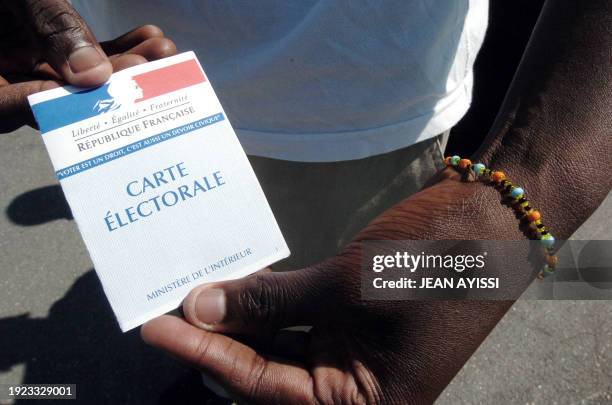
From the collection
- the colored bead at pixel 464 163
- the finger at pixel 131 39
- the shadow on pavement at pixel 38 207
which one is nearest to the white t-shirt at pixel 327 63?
the finger at pixel 131 39

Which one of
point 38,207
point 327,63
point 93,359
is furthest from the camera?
point 38,207

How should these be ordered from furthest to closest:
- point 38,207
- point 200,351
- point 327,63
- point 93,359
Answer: point 38,207 < point 93,359 < point 327,63 < point 200,351

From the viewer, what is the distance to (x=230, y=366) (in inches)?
27.1

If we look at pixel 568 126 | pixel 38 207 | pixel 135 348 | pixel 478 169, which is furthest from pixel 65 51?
pixel 38 207

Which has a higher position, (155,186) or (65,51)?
(65,51)

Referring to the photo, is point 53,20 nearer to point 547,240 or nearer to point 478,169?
point 478,169

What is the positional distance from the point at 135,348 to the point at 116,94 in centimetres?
131

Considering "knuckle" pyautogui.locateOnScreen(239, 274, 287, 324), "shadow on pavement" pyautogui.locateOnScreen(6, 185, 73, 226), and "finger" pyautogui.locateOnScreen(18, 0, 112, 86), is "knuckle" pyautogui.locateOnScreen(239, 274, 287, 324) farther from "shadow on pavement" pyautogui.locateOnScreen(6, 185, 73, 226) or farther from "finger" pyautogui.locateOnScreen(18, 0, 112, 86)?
"shadow on pavement" pyautogui.locateOnScreen(6, 185, 73, 226)

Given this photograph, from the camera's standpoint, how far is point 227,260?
74 centimetres

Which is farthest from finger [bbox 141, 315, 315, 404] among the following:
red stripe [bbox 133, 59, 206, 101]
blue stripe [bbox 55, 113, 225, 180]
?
red stripe [bbox 133, 59, 206, 101]

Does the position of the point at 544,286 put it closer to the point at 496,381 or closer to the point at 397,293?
the point at 397,293

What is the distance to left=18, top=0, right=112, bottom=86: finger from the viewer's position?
764mm

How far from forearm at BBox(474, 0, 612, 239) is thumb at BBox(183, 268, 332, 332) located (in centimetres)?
33

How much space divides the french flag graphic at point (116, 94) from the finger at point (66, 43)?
0.02 m
